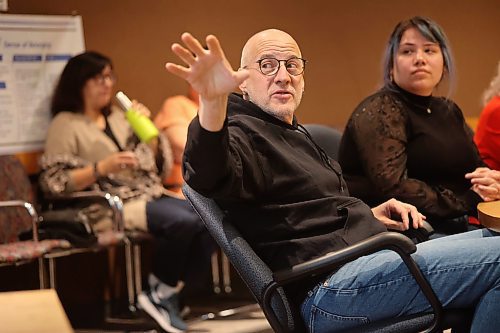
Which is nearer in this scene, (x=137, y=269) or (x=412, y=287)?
(x=412, y=287)

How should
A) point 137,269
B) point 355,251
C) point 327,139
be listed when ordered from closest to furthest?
point 355,251, point 327,139, point 137,269

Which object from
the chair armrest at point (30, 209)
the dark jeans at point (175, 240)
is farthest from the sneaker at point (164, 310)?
the chair armrest at point (30, 209)

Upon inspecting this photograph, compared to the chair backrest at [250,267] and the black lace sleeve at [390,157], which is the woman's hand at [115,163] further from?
the chair backrest at [250,267]

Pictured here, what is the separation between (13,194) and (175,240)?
910 millimetres

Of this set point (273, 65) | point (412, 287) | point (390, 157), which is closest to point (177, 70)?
point (273, 65)

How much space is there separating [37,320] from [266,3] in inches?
196

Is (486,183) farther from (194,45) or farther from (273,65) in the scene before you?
(194,45)

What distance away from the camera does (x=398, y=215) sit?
9.45 ft

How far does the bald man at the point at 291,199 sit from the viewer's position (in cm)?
214

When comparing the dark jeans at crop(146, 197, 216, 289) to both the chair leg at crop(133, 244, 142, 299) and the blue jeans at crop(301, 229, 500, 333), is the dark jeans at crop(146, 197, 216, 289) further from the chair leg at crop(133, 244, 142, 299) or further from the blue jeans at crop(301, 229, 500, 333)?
the blue jeans at crop(301, 229, 500, 333)

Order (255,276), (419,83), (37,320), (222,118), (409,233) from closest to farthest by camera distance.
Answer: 1. (37,320)
2. (222,118)
3. (255,276)
4. (409,233)
5. (419,83)

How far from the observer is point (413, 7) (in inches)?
264

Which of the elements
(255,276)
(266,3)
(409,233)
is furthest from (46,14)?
(255,276)

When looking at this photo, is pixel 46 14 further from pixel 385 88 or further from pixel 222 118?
pixel 222 118
